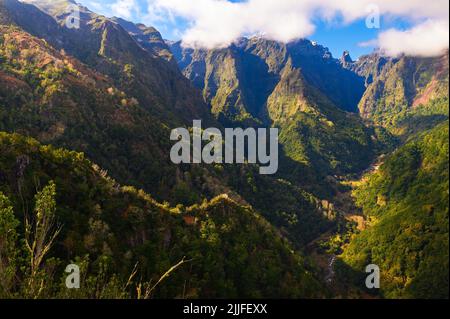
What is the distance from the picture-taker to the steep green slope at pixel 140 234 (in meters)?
35.9

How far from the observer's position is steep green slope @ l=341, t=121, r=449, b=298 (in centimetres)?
10569

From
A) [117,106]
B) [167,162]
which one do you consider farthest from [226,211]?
[117,106]

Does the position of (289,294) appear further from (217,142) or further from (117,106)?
(217,142)

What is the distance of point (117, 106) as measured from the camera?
107 m

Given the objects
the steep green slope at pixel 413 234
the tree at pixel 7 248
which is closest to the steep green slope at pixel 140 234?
the tree at pixel 7 248

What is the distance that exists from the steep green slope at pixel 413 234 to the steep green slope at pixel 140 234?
61.8m

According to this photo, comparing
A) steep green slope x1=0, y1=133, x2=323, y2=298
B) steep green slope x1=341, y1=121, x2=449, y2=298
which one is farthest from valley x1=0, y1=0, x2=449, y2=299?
steep green slope x1=341, y1=121, x2=449, y2=298

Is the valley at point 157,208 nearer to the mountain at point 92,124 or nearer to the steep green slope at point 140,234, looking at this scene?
the steep green slope at point 140,234

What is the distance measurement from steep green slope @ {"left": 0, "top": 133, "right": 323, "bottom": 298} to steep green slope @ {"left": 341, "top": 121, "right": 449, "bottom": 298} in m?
61.8

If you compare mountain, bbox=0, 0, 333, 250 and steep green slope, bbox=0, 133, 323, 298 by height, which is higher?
mountain, bbox=0, 0, 333, 250

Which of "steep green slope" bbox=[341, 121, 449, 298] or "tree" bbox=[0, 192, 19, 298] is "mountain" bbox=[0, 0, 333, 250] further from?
"tree" bbox=[0, 192, 19, 298]

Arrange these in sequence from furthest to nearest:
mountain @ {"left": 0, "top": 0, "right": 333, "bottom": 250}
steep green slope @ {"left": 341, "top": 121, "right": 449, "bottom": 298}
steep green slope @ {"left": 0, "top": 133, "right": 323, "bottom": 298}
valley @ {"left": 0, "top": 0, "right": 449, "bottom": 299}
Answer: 1. steep green slope @ {"left": 341, "top": 121, "right": 449, "bottom": 298}
2. mountain @ {"left": 0, "top": 0, "right": 333, "bottom": 250}
3. steep green slope @ {"left": 0, "top": 133, "right": 323, "bottom": 298}
4. valley @ {"left": 0, "top": 0, "right": 449, "bottom": 299}

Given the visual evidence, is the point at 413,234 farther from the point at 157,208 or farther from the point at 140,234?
the point at 140,234

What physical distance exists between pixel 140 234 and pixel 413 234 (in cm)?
10344
